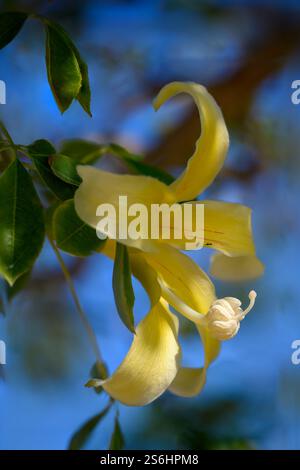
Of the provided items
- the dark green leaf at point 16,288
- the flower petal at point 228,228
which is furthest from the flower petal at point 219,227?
the dark green leaf at point 16,288

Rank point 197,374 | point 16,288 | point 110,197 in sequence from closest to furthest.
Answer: point 110,197 → point 197,374 → point 16,288

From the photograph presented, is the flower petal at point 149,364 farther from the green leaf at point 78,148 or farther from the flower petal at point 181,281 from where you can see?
the green leaf at point 78,148

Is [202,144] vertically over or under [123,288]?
over

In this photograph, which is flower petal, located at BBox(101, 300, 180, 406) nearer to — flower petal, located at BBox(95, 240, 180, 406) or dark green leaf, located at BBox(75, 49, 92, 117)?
flower petal, located at BBox(95, 240, 180, 406)

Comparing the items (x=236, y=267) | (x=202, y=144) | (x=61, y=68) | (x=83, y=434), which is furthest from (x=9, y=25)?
(x=83, y=434)

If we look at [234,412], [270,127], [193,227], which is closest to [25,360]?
[234,412]

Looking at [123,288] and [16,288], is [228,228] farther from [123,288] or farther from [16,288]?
[16,288]

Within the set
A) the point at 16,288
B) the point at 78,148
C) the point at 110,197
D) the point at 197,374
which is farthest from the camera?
the point at 78,148

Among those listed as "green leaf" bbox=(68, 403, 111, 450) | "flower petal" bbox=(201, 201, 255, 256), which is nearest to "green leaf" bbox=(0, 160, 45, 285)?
→ "flower petal" bbox=(201, 201, 255, 256)
